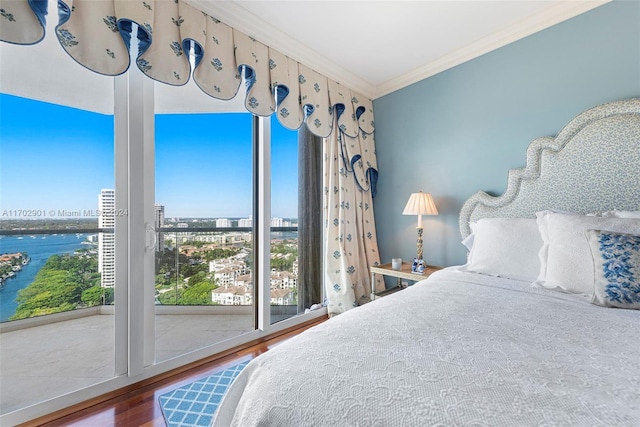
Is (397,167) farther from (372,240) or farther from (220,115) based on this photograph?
(220,115)

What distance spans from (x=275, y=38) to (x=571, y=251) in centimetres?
243

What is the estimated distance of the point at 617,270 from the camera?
1192 mm

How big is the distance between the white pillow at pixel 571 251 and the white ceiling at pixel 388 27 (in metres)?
1.50

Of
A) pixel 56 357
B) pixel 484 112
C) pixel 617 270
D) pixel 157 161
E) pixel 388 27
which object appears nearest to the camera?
pixel 617 270

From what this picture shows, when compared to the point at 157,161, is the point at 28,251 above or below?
below

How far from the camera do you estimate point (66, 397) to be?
148 cm

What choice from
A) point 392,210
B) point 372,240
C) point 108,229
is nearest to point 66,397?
point 108,229

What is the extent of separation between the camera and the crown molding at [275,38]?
182 centimetres

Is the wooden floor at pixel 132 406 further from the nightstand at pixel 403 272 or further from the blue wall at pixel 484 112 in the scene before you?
the blue wall at pixel 484 112

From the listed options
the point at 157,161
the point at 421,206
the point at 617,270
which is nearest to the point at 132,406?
the point at 157,161

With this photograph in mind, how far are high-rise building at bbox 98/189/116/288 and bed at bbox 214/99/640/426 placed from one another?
1315 millimetres

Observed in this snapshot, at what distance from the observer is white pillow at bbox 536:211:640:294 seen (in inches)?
52.9

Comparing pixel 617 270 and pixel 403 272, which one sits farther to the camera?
pixel 403 272

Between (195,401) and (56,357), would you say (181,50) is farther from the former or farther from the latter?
(195,401)
